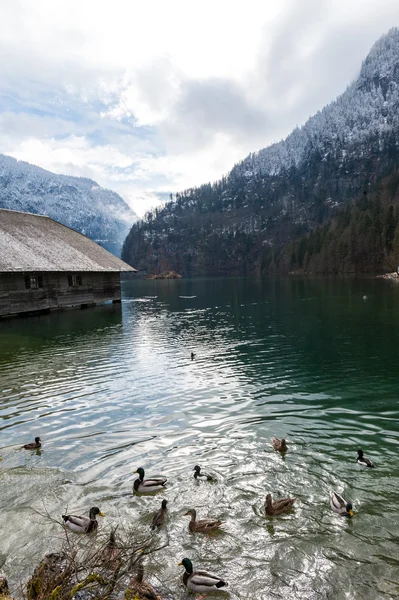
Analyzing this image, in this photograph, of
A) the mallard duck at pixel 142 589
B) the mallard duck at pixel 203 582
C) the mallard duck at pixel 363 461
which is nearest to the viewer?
the mallard duck at pixel 142 589

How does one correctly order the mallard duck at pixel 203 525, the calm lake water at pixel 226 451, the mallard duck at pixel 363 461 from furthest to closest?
the mallard duck at pixel 363 461, the mallard duck at pixel 203 525, the calm lake water at pixel 226 451

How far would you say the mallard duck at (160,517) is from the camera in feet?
29.2

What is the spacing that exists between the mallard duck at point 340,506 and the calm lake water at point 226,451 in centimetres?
19

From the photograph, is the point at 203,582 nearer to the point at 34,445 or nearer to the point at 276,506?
the point at 276,506

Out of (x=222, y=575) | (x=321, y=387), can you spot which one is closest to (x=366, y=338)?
(x=321, y=387)

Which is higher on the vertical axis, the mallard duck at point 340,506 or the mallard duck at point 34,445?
the mallard duck at point 340,506

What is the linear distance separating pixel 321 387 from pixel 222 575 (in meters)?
13.5

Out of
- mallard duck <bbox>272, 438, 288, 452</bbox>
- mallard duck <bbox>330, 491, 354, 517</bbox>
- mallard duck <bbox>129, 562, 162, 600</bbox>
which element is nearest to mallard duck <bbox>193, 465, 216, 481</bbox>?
mallard duck <bbox>272, 438, 288, 452</bbox>

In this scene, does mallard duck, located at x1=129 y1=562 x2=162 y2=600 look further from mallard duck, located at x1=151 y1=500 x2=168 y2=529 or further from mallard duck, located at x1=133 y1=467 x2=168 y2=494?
mallard duck, located at x1=133 y1=467 x2=168 y2=494

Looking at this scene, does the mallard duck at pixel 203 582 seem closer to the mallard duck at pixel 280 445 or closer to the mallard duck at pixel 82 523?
the mallard duck at pixel 82 523

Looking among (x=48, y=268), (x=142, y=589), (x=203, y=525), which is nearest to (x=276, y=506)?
(x=203, y=525)

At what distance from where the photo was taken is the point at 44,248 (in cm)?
5375

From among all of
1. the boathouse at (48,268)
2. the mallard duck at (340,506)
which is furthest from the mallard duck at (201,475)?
the boathouse at (48,268)

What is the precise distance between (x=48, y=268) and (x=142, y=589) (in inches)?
1895
